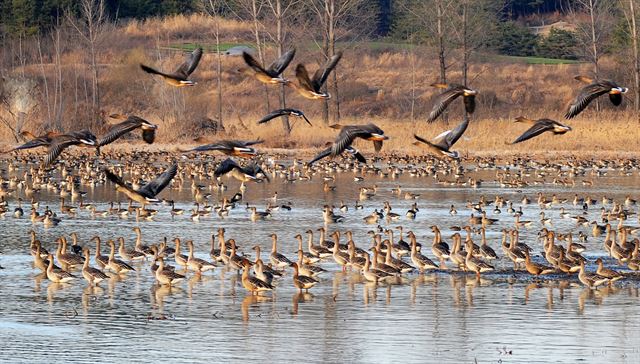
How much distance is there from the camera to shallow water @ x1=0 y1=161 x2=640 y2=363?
1527 centimetres


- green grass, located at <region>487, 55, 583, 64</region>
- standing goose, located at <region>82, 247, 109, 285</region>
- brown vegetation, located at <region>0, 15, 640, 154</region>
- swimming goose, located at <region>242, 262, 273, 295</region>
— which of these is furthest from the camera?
green grass, located at <region>487, 55, 583, 64</region>

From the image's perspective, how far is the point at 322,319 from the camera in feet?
57.1

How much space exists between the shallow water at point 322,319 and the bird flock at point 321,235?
29 cm

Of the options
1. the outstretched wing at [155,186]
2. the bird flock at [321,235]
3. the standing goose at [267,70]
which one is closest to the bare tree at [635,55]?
the bird flock at [321,235]

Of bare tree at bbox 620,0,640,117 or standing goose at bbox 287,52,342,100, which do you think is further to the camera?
bare tree at bbox 620,0,640,117

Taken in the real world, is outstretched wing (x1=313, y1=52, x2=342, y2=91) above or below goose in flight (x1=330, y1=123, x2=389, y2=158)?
above

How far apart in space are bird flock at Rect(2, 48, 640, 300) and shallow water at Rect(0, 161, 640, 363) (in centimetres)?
29

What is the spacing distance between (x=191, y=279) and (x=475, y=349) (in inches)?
283

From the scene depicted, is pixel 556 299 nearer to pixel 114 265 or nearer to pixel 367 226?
pixel 114 265

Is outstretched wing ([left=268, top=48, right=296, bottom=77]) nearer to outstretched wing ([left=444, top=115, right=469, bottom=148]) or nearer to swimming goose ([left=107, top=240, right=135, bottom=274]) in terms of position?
outstretched wing ([left=444, top=115, right=469, bottom=148])

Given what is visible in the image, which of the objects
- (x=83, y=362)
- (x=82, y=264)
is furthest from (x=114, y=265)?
(x=83, y=362)

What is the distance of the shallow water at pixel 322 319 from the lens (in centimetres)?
1527

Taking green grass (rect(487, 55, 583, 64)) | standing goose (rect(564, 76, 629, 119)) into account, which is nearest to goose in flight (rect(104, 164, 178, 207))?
standing goose (rect(564, 76, 629, 119))

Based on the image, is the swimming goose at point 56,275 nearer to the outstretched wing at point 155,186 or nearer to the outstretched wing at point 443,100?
the outstretched wing at point 155,186
